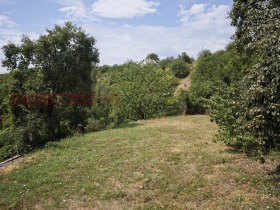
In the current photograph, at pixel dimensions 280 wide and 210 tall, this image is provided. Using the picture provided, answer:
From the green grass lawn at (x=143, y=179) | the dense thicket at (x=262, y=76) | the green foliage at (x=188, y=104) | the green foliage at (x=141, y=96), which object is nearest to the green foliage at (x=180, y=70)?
the green foliage at (x=188, y=104)

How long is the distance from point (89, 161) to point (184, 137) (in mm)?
5830

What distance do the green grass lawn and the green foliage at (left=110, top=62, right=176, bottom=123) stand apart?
12203 millimetres

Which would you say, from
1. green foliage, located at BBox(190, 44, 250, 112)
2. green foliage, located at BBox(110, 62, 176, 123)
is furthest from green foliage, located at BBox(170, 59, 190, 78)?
green foliage, located at BBox(110, 62, 176, 123)

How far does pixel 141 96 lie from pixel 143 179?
1680cm

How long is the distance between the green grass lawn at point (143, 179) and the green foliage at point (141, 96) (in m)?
12.2

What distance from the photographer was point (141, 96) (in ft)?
82.8

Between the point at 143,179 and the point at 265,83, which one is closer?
the point at 265,83

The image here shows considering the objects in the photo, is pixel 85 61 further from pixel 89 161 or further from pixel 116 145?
pixel 89 161

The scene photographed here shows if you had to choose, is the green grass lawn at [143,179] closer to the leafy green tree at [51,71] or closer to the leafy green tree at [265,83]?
the leafy green tree at [265,83]

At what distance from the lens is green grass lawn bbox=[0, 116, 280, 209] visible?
712 centimetres

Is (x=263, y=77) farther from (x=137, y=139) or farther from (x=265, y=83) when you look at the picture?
(x=137, y=139)

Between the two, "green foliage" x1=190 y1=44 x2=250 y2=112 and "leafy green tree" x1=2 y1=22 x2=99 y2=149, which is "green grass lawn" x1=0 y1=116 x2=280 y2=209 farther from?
"green foliage" x1=190 y1=44 x2=250 y2=112

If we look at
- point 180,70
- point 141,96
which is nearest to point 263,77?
point 141,96

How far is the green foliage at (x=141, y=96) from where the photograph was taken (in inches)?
999
